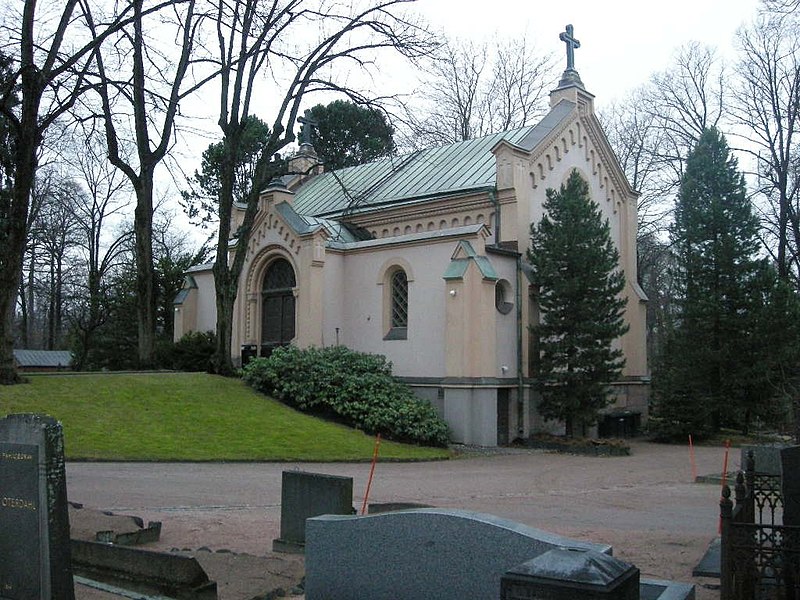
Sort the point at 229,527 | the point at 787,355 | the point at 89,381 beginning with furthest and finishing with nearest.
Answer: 1. the point at 787,355
2. the point at 89,381
3. the point at 229,527

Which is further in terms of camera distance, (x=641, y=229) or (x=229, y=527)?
(x=641, y=229)

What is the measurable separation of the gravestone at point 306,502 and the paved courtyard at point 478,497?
39 centimetres

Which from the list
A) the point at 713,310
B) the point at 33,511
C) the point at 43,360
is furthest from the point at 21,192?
the point at 43,360

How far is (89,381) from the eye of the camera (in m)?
22.4

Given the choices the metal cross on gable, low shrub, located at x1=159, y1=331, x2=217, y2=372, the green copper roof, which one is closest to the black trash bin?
low shrub, located at x1=159, y1=331, x2=217, y2=372

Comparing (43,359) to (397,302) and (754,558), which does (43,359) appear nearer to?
(397,302)

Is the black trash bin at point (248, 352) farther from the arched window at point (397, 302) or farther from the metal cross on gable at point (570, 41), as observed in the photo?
the metal cross on gable at point (570, 41)

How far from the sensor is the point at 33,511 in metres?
5.70

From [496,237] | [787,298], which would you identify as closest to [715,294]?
[787,298]

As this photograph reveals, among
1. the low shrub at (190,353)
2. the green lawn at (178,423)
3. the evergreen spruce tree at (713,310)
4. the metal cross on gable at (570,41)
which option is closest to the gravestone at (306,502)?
the green lawn at (178,423)

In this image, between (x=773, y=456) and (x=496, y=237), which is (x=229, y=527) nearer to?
(x=773, y=456)

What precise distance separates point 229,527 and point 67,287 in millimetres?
42599

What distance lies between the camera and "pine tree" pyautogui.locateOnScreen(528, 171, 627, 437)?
78.0ft

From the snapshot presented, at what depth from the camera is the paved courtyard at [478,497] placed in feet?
31.7
